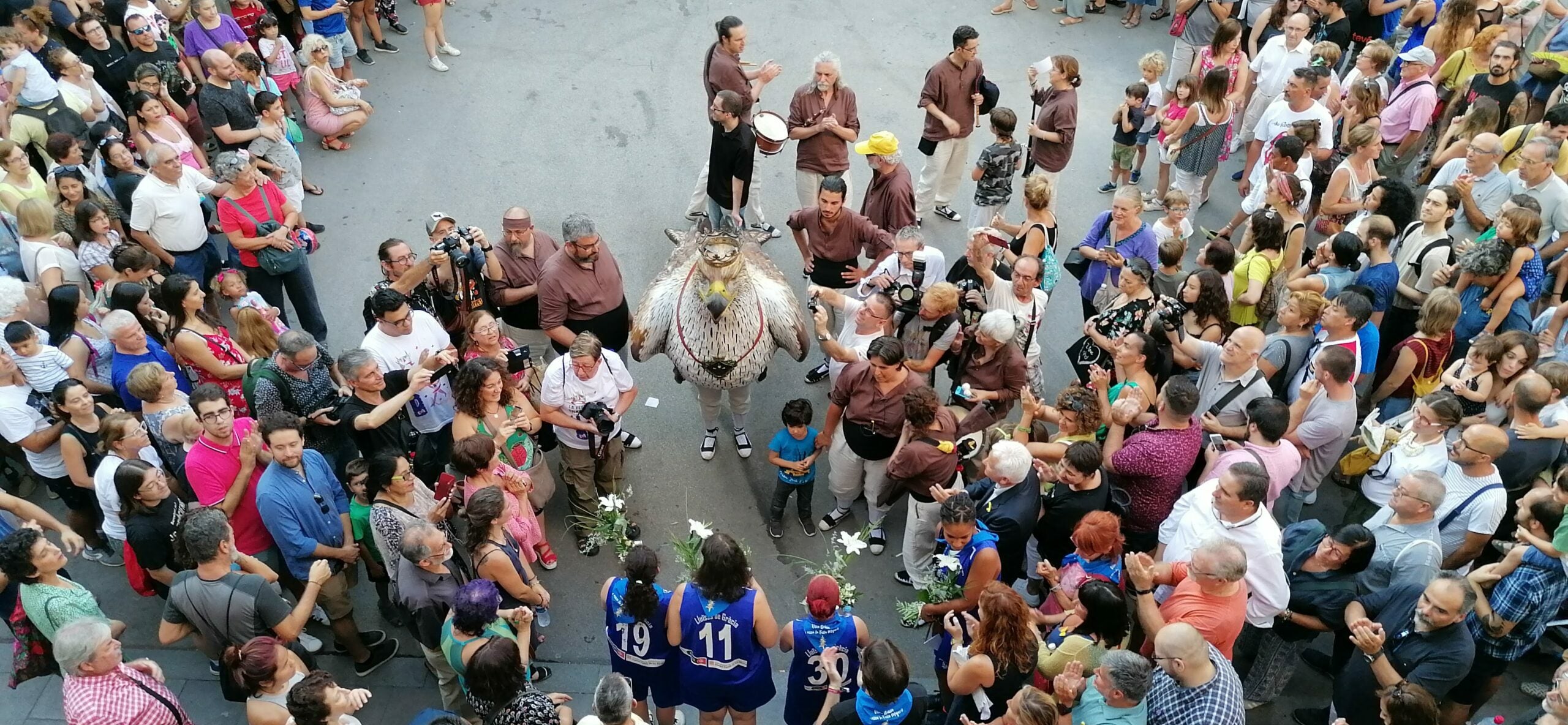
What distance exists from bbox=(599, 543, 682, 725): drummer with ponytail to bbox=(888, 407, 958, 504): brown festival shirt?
1540 mm

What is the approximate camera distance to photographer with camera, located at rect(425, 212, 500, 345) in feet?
21.9

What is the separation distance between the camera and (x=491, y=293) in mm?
6984

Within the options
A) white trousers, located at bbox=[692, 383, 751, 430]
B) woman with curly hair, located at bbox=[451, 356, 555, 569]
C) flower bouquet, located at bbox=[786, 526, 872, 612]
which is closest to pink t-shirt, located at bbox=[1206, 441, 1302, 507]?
flower bouquet, located at bbox=[786, 526, 872, 612]

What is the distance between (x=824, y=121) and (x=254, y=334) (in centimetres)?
430

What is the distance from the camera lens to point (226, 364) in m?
6.26

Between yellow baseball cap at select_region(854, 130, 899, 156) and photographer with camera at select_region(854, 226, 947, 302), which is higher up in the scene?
yellow baseball cap at select_region(854, 130, 899, 156)

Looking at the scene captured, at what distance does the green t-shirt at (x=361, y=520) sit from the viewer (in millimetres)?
5496

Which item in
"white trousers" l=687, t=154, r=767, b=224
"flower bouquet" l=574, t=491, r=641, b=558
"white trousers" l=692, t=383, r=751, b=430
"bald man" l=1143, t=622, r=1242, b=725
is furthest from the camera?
"white trousers" l=687, t=154, r=767, b=224

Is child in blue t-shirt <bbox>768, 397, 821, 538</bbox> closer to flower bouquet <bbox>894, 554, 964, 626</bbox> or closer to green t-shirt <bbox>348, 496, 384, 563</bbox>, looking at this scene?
flower bouquet <bbox>894, 554, 964, 626</bbox>

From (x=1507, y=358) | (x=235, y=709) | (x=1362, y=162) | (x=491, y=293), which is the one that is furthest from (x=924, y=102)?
(x=235, y=709)

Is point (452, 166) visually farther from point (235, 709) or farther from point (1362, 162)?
point (1362, 162)

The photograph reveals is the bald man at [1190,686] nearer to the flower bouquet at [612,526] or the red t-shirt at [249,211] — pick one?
the flower bouquet at [612,526]

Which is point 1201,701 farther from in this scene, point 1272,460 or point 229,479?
point 229,479

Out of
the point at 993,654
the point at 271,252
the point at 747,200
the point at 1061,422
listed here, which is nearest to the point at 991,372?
the point at 1061,422
